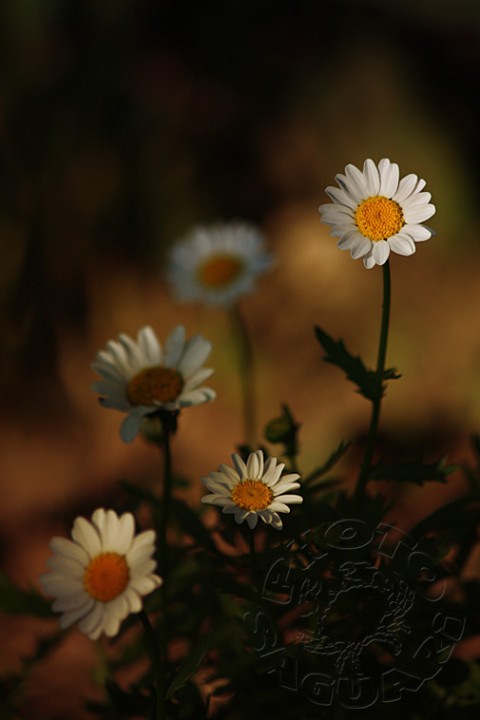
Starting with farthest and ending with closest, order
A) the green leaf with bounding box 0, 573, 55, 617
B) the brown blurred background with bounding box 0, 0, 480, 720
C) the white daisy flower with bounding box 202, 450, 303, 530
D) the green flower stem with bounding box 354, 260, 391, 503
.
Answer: the brown blurred background with bounding box 0, 0, 480, 720 → the green leaf with bounding box 0, 573, 55, 617 → the green flower stem with bounding box 354, 260, 391, 503 → the white daisy flower with bounding box 202, 450, 303, 530

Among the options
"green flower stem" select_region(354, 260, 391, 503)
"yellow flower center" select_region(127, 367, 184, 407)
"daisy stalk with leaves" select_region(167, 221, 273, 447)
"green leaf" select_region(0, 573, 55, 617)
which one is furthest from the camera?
"daisy stalk with leaves" select_region(167, 221, 273, 447)

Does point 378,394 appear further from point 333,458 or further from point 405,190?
point 405,190

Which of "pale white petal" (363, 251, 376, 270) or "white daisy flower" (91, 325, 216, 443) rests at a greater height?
"pale white petal" (363, 251, 376, 270)

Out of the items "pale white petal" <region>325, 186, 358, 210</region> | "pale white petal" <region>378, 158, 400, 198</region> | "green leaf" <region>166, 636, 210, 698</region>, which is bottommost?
"green leaf" <region>166, 636, 210, 698</region>

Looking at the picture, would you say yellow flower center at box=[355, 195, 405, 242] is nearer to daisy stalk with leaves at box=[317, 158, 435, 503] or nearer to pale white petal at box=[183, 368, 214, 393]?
daisy stalk with leaves at box=[317, 158, 435, 503]

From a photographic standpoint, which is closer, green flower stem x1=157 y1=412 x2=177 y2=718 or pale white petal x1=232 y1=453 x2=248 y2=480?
pale white petal x1=232 y1=453 x2=248 y2=480

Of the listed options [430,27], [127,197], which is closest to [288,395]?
[127,197]

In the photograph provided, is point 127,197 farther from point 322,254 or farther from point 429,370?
point 429,370

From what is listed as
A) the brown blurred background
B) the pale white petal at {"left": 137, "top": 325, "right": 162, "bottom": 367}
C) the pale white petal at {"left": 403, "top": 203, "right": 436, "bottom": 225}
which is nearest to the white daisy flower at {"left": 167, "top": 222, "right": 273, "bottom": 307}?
the brown blurred background
